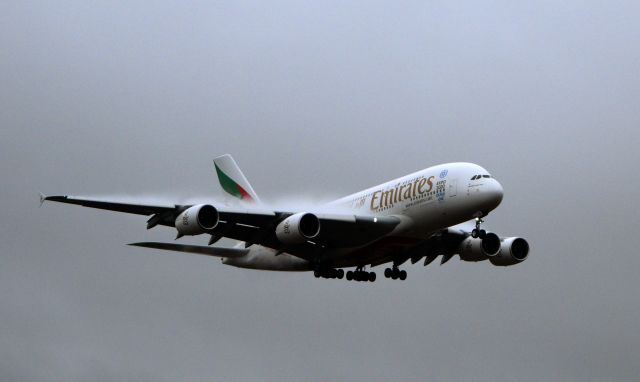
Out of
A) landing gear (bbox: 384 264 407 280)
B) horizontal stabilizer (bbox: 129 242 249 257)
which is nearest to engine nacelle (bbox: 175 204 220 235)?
horizontal stabilizer (bbox: 129 242 249 257)

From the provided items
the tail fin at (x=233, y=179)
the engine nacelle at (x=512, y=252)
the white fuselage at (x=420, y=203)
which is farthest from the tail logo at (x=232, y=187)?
the engine nacelle at (x=512, y=252)

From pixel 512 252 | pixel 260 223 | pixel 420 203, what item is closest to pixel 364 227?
pixel 420 203

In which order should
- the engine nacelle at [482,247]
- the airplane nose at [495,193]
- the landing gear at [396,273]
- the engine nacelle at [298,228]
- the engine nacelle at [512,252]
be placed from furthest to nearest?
1. the landing gear at [396,273]
2. the engine nacelle at [512,252]
3. the engine nacelle at [482,247]
4. the engine nacelle at [298,228]
5. the airplane nose at [495,193]

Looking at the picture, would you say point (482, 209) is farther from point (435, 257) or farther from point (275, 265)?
point (275, 265)

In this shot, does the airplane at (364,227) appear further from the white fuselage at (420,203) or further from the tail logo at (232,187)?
the tail logo at (232,187)

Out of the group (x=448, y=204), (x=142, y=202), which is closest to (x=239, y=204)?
(x=142, y=202)

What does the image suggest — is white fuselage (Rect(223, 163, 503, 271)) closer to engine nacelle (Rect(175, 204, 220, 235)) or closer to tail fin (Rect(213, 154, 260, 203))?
engine nacelle (Rect(175, 204, 220, 235))
